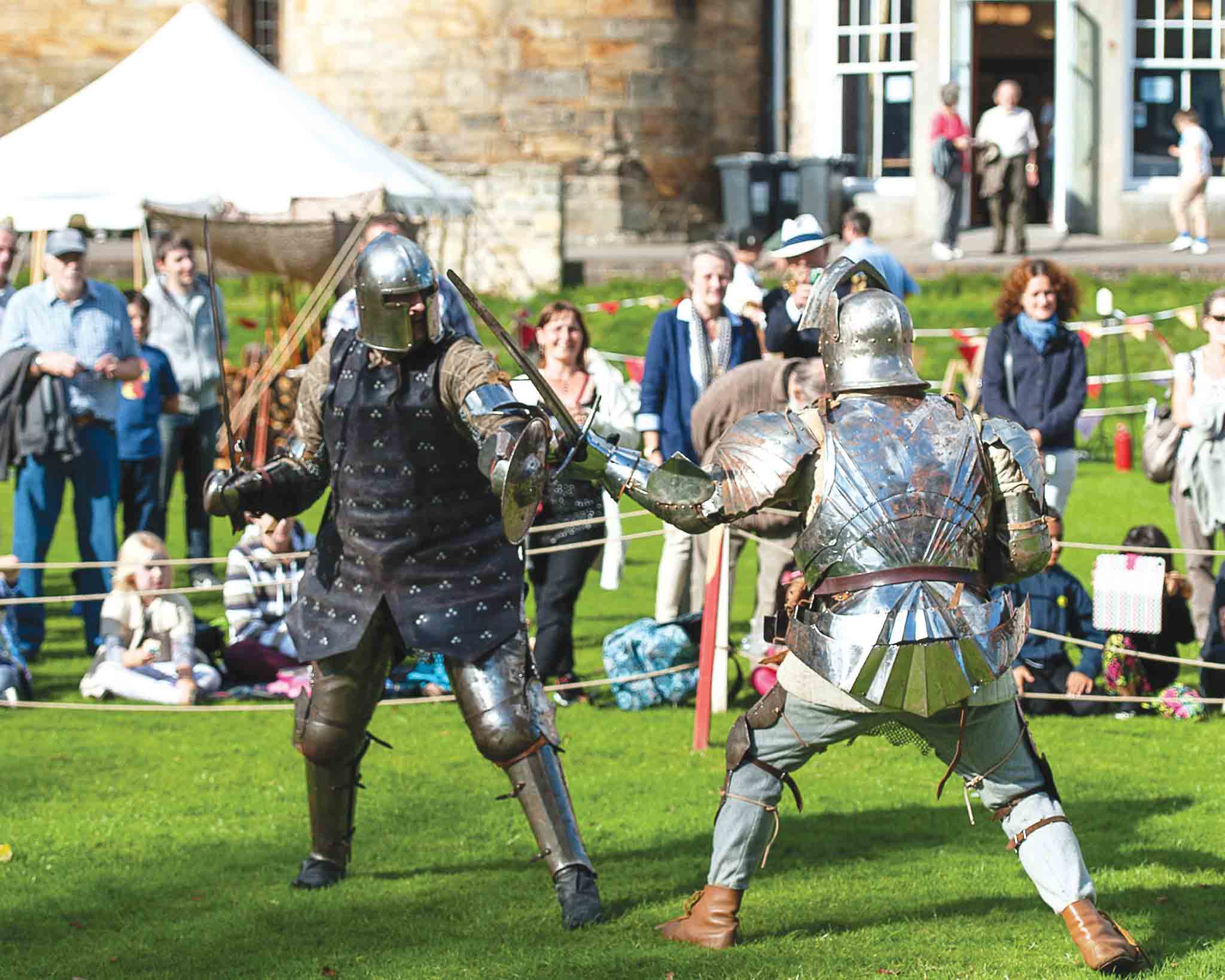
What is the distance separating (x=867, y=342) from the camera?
4887mm

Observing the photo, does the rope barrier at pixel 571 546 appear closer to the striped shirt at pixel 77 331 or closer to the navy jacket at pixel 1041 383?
the navy jacket at pixel 1041 383

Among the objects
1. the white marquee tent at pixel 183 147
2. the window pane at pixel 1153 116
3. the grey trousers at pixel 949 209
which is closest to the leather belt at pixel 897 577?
the white marquee tent at pixel 183 147

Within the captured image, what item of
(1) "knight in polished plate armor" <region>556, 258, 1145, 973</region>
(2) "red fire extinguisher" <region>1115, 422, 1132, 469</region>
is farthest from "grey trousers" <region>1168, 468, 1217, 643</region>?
(2) "red fire extinguisher" <region>1115, 422, 1132, 469</region>

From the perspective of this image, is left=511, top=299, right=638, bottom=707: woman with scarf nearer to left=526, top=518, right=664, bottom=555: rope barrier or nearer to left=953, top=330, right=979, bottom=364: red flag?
left=526, top=518, right=664, bottom=555: rope barrier

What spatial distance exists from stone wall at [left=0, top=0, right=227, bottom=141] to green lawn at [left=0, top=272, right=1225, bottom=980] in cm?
1844

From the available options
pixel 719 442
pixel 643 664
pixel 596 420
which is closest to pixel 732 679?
pixel 643 664

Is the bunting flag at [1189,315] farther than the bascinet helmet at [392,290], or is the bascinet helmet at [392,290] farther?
the bunting flag at [1189,315]

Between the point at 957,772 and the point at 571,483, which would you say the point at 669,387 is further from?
the point at 957,772

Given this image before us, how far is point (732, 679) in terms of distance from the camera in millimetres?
8336

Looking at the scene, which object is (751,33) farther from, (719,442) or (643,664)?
(719,442)

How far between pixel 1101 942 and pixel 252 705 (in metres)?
4.44

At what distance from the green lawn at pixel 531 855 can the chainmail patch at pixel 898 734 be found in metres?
0.54

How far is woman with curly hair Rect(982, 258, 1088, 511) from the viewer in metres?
8.89

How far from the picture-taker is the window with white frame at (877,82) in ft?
73.0
